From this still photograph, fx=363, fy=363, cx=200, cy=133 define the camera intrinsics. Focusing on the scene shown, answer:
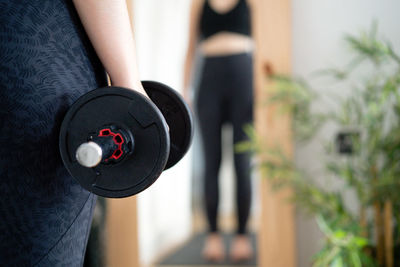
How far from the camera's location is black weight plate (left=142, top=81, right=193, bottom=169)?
2.20ft

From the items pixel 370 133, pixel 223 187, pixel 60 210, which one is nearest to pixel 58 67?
pixel 60 210

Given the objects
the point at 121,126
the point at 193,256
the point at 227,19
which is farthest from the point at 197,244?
the point at 121,126

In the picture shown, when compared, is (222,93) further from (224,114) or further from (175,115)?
(175,115)

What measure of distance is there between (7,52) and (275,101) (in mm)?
1410

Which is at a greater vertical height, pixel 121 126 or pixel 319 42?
pixel 319 42

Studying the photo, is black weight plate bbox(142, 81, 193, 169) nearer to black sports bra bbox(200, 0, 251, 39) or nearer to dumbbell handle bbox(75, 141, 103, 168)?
dumbbell handle bbox(75, 141, 103, 168)

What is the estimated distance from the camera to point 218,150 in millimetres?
2223

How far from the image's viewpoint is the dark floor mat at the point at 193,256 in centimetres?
225

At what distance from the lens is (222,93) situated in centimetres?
220

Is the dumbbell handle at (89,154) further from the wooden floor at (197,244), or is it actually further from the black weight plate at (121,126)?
the wooden floor at (197,244)

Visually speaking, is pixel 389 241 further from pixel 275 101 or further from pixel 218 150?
pixel 218 150

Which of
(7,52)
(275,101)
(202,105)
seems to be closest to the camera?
(7,52)

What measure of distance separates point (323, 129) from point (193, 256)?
1246 mm

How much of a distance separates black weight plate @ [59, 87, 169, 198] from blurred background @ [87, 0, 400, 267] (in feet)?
3.12
